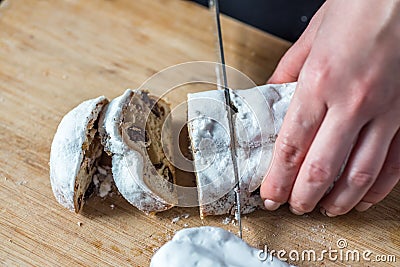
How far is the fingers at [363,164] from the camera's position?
6.05ft

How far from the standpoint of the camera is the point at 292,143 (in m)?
1.95

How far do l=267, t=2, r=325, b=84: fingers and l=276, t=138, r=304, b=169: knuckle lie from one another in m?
0.49

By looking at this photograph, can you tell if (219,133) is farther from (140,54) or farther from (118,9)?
(118,9)

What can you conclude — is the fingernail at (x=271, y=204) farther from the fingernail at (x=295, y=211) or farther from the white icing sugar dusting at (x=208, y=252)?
the white icing sugar dusting at (x=208, y=252)

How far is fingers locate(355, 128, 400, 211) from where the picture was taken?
1.97 metres

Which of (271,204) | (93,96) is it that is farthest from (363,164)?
(93,96)

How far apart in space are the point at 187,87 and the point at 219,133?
60cm

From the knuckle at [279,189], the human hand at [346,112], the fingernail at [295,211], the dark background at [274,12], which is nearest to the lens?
the human hand at [346,112]

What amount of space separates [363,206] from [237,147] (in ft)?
1.72

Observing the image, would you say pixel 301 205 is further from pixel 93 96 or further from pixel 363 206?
pixel 93 96

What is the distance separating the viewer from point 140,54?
2.82m

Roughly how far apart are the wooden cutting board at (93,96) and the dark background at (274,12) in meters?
0.26

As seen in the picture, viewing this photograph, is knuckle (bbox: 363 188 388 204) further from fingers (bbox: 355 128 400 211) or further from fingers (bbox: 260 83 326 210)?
fingers (bbox: 260 83 326 210)

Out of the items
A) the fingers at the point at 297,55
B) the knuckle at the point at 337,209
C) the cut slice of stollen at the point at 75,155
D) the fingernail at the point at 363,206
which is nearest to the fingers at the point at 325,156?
the knuckle at the point at 337,209
